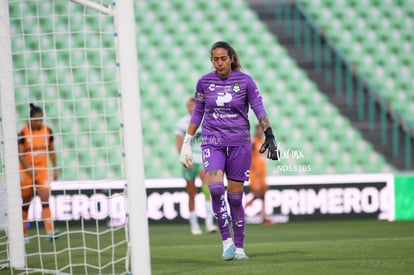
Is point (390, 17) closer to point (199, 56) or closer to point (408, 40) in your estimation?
point (408, 40)

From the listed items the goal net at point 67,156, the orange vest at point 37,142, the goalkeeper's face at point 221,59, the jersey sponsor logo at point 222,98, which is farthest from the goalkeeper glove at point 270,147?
the orange vest at point 37,142

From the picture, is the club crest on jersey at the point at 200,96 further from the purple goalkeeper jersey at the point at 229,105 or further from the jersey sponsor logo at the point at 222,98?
the jersey sponsor logo at the point at 222,98

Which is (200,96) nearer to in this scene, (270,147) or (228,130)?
(228,130)

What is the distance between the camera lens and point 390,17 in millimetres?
17391

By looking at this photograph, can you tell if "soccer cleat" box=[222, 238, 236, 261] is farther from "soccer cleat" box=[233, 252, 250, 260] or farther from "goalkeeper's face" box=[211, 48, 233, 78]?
"goalkeeper's face" box=[211, 48, 233, 78]

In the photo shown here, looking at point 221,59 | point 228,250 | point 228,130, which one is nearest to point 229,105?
point 228,130

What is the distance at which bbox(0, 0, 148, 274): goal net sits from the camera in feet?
21.3

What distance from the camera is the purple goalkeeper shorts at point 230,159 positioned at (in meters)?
7.27

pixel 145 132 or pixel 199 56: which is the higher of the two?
pixel 199 56

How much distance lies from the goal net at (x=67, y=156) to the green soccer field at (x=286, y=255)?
0.17 meters

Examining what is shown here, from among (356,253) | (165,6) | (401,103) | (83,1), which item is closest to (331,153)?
(401,103)

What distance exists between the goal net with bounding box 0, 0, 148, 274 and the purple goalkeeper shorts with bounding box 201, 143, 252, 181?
82 centimetres

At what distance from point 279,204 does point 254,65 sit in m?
3.82

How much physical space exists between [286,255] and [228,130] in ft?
4.13
